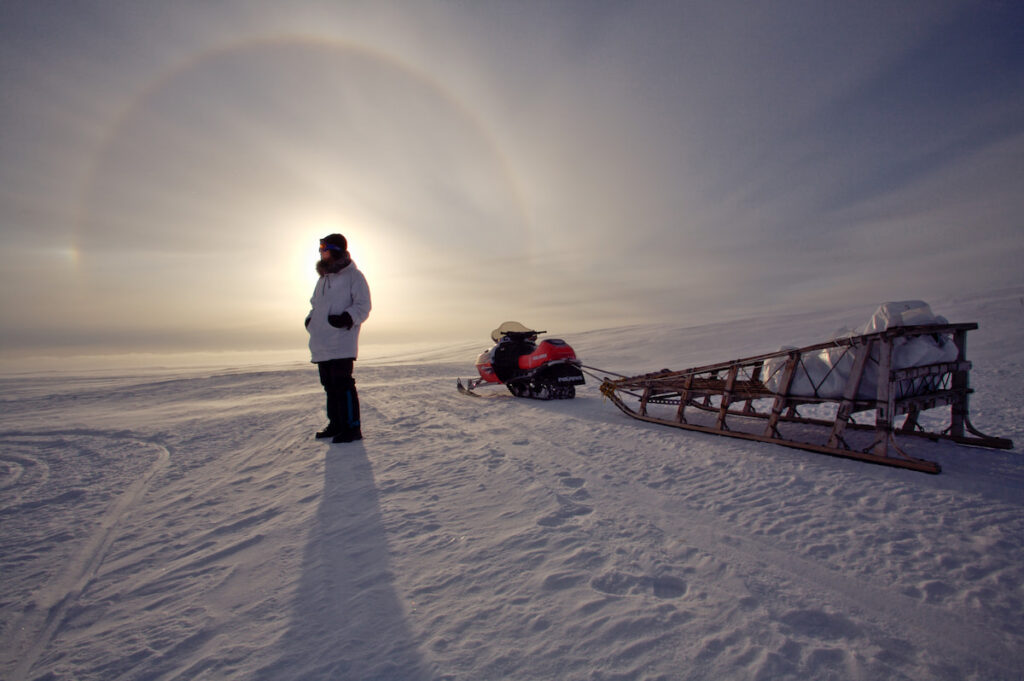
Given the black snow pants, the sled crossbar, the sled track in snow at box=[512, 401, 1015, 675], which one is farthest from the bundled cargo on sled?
the black snow pants

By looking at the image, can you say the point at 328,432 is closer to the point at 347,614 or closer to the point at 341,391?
the point at 341,391

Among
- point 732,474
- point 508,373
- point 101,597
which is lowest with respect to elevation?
point 101,597

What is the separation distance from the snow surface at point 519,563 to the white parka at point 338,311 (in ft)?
4.34

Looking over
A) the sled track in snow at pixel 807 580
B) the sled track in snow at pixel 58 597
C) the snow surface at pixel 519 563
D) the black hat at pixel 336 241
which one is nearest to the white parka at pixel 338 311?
the black hat at pixel 336 241

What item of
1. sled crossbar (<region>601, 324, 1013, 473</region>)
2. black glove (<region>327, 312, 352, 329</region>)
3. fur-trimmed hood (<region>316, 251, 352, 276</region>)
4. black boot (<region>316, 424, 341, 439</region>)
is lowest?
black boot (<region>316, 424, 341, 439</region>)

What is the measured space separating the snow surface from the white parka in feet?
4.34

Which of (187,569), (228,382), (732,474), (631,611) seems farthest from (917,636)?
(228,382)

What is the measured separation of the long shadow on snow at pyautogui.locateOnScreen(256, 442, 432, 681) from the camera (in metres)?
1.67

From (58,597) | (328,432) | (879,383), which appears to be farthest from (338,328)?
(879,383)

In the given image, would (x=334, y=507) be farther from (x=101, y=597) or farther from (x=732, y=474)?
(x=732, y=474)

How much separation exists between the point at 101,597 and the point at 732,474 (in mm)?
4562

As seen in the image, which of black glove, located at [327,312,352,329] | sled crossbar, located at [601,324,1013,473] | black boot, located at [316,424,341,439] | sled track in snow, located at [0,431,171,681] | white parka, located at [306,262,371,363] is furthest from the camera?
black boot, located at [316,424,341,439]

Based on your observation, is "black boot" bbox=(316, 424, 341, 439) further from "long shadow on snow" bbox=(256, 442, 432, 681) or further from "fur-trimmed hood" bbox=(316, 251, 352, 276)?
"long shadow on snow" bbox=(256, 442, 432, 681)

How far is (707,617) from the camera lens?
189 centimetres
